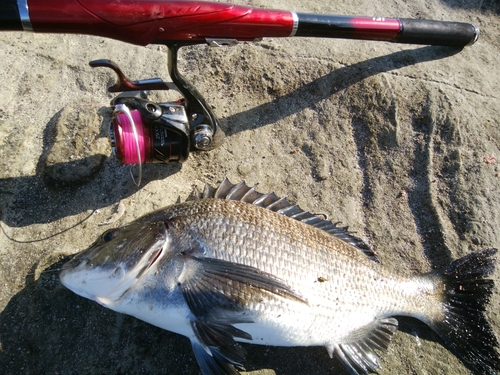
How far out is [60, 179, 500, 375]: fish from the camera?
215 cm

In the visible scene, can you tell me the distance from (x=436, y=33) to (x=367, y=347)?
271cm

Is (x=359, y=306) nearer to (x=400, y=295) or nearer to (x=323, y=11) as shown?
(x=400, y=295)

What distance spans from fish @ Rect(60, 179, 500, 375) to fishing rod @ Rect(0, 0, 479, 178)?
444mm

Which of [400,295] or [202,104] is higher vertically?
[202,104]

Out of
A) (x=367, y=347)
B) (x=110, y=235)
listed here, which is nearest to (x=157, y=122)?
(x=110, y=235)

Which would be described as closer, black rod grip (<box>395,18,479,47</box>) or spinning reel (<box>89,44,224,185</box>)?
spinning reel (<box>89,44,224,185</box>)

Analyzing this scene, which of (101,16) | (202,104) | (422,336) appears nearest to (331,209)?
(422,336)

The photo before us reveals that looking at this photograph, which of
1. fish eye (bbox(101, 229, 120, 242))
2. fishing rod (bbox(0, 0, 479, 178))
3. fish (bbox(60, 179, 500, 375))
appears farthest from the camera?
fish eye (bbox(101, 229, 120, 242))

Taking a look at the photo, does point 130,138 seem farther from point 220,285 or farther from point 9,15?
point 220,285

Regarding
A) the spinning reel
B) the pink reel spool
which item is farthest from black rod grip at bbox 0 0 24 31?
the pink reel spool

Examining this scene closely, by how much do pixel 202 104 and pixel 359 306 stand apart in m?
1.71

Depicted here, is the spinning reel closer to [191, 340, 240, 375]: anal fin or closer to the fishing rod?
the fishing rod

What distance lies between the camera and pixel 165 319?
220cm

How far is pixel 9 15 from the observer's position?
76.9 inches
